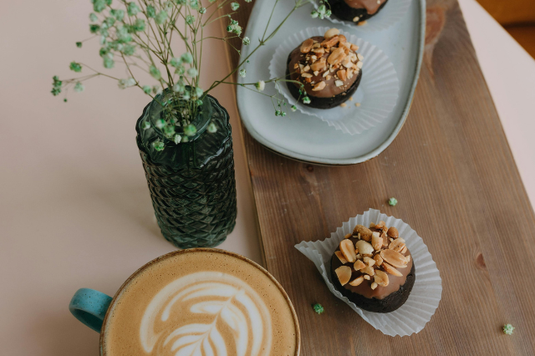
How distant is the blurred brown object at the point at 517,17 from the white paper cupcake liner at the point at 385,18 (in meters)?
0.75

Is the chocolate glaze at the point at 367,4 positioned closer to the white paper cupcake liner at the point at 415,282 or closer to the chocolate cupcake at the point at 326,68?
the chocolate cupcake at the point at 326,68

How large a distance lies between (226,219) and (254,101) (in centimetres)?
27

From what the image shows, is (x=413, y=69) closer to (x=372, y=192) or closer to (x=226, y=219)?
(x=372, y=192)

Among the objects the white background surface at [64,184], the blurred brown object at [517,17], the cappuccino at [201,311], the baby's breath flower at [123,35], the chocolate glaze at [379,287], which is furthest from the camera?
the blurred brown object at [517,17]

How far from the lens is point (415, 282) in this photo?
79cm

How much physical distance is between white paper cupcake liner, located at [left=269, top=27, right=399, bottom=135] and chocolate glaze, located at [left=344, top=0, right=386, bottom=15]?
0.07 metres

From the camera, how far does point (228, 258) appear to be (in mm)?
646

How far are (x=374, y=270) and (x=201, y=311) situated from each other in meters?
0.29

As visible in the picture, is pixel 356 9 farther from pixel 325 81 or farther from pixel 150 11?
pixel 150 11

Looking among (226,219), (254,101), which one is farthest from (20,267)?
(254,101)

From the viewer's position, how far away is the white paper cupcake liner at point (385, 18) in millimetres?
1040

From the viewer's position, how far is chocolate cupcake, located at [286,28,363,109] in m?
0.87

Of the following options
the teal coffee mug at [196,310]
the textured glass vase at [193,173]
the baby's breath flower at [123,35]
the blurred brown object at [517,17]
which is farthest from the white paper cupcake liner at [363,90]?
the blurred brown object at [517,17]

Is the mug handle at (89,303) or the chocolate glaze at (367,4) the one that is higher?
the chocolate glaze at (367,4)
